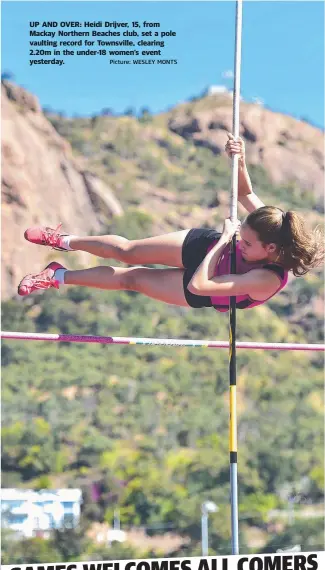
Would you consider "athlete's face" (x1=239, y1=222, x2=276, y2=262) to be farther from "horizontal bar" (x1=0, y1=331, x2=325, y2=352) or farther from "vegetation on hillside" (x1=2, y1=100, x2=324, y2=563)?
"vegetation on hillside" (x1=2, y1=100, x2=324, y2=563)

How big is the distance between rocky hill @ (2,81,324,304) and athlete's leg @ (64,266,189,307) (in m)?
51.6

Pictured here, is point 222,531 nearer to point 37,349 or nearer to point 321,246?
point 37,349

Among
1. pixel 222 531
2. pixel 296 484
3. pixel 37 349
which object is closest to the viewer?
pixel 222 531

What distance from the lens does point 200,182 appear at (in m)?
68.5

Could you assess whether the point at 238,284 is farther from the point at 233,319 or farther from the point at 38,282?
the point at 38,282

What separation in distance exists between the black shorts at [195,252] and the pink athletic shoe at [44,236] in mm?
551

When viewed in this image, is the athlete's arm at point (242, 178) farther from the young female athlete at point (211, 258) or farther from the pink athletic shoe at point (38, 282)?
the pink athletic shoe at point (38, 282)

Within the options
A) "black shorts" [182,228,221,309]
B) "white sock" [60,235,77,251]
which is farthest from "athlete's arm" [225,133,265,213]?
"white sock" [60,235,77,251]

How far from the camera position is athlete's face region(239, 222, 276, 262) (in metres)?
4.14

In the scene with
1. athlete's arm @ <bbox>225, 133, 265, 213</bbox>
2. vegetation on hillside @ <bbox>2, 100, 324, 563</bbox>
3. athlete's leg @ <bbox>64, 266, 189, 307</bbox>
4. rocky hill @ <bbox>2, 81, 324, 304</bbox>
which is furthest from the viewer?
rocky hill @ <bbox>2, 81, 324, 304</bbox>

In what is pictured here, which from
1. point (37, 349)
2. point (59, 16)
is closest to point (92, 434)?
point (37, 349)

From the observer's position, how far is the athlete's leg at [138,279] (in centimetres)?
442

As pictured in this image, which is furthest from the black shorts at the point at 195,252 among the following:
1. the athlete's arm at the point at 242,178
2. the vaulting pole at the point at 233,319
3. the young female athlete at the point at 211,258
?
the athlete's arm at the point at 242,178

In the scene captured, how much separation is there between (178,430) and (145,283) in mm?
47474
